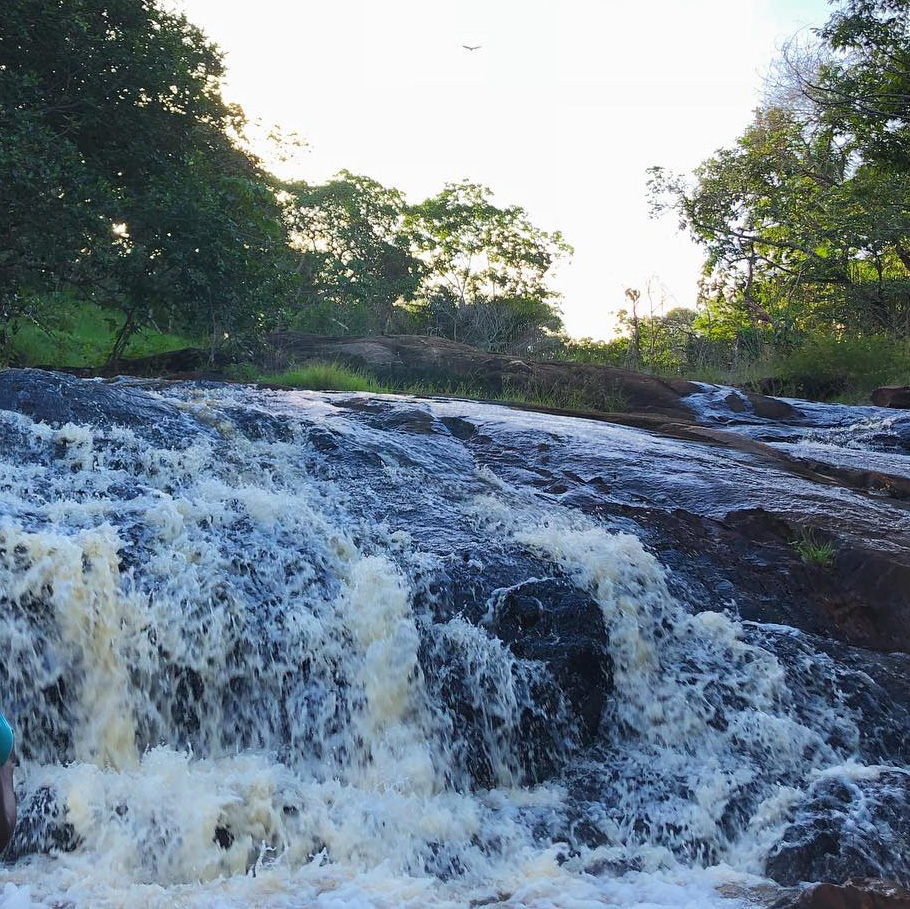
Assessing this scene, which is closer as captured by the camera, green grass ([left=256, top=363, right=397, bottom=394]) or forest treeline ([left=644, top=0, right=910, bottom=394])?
green grass ([left=256, top=363, right=397, bottom=394])

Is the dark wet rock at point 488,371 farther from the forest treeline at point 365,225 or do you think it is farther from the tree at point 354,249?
the tree at point 354,249

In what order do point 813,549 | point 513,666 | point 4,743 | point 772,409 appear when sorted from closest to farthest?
1. point 4,743
2. point 513,666
3. point 813,549
4. point 772,409

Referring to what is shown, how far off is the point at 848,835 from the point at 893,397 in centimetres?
837

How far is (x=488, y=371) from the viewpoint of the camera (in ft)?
39.0

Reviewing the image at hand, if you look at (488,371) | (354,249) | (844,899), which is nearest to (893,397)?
(488,371)

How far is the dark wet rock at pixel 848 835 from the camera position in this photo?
8.70 ft

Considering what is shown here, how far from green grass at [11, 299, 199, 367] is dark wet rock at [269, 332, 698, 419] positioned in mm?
2073

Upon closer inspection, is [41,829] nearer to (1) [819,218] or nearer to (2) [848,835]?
(2) [848,835]

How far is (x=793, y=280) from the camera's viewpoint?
18047mm

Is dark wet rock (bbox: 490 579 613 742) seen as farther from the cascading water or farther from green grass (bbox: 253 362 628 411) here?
green grass (bbox: 253 362 628 411)

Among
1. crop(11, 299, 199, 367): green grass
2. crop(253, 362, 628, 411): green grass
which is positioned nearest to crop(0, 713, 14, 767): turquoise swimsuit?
crop(253, 362, 628, 411): green grass

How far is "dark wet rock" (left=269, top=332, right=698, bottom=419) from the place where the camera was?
1072 centimetres

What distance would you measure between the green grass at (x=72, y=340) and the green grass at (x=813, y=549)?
9021 mm

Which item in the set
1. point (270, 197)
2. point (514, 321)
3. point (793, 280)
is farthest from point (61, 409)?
point (514, 321)
